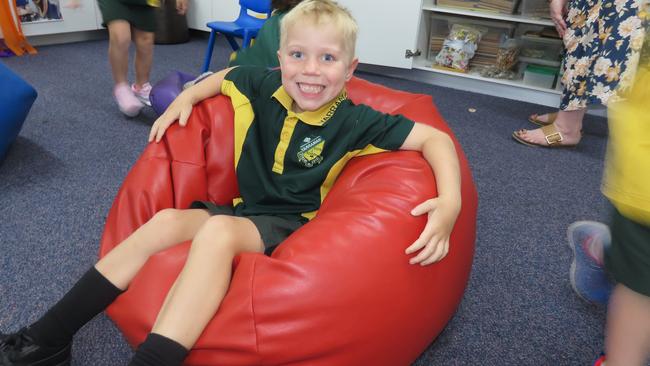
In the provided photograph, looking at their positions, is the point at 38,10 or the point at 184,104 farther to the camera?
the point at 38,10

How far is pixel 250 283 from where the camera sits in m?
0.94

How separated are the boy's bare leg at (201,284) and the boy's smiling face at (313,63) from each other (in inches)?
14.1

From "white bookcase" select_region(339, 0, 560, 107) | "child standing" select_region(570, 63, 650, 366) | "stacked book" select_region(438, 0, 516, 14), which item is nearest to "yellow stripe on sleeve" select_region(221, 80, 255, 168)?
"child standing" select_region(570, 63, 650, 366)

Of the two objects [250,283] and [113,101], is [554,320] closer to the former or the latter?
[250,283]

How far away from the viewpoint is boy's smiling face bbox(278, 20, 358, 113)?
118cm

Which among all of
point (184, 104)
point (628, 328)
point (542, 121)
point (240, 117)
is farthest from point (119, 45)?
point (628, 328)

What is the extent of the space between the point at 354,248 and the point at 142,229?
0.47 metres

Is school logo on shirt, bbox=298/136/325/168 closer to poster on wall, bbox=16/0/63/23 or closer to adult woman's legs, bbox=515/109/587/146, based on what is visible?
adult woman's legs, bbox=515/109/587/146

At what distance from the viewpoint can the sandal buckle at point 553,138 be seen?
2.54m

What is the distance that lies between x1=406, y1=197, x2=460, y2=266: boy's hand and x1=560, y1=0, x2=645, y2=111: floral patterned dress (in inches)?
55.6

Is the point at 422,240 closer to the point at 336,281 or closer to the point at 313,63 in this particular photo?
the point at 336,281

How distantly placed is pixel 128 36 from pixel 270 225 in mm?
1738

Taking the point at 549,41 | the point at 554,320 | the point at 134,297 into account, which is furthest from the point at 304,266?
the point at 549,41

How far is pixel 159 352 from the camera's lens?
0.88 metres
